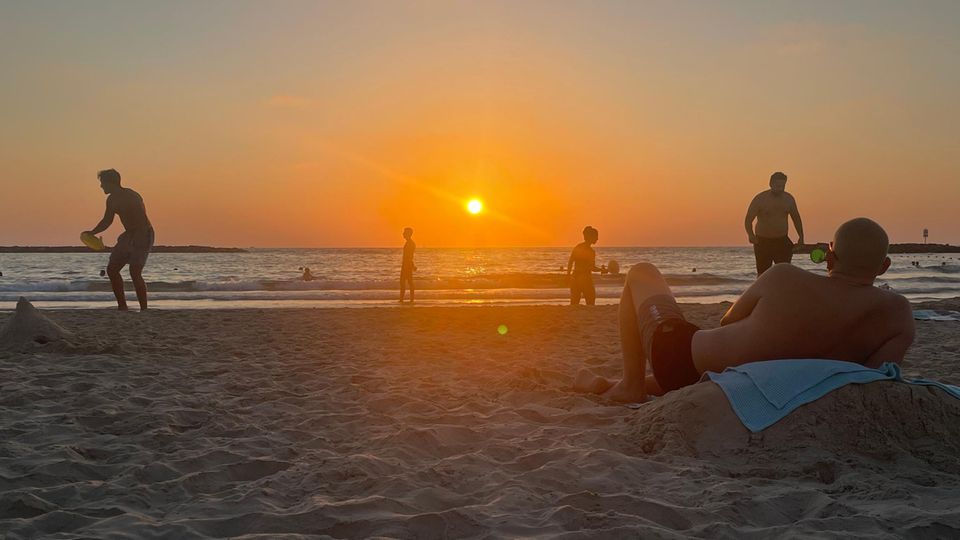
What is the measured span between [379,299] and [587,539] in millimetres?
16846

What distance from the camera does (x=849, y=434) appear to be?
120 inches

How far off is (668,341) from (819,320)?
0.83 meters

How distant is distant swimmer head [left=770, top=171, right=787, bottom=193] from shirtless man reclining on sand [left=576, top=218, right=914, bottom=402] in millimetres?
6094

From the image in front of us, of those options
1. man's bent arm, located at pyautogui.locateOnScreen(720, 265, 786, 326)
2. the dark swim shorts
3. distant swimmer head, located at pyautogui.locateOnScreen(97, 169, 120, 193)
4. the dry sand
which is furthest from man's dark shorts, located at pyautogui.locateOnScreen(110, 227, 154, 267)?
man's bent arm, located at pyautogui.locateOnScreen(720, 265, 786, 326)

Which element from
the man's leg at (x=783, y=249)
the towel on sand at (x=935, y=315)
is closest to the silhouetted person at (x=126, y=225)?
the man's leg at (x=783, y=249)

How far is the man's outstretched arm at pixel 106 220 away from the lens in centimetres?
985

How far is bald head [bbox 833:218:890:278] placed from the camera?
9.47 ft

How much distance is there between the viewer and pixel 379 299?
1867 centimetres

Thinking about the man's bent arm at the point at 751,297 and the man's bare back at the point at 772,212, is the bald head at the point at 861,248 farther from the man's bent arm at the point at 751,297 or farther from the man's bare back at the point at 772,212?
the man's bare back at the point at 772,212

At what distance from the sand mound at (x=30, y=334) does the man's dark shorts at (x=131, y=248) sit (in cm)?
361

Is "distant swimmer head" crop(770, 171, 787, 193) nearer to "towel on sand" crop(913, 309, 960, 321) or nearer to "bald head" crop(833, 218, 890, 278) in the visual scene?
"towel on sand" crop(913, 309, 960, 321)

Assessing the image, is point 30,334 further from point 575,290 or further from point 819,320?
point 575,290

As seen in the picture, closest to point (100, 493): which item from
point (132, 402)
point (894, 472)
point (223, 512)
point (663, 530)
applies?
point (223, 512)

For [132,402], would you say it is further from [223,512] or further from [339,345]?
[339,345]
